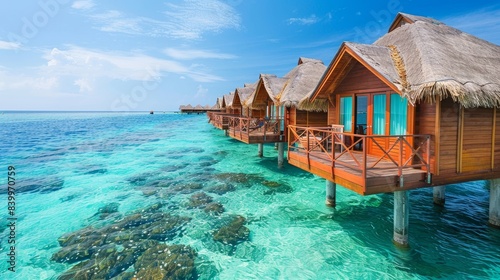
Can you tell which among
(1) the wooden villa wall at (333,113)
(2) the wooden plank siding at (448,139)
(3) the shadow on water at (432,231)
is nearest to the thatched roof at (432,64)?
(2) the wooden plank siding at (448,139)

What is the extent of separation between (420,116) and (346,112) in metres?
3.52

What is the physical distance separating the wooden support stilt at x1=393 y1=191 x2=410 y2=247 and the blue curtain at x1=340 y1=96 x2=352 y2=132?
3.94 meters

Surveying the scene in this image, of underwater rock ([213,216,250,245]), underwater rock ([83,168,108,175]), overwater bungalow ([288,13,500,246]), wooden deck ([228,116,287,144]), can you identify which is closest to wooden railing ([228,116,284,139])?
wooden deck ([228,116,287,144])

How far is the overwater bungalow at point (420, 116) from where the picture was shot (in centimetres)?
757

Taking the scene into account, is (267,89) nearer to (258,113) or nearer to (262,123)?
(262,123)

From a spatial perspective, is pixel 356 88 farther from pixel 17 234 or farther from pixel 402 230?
pixel 17 234

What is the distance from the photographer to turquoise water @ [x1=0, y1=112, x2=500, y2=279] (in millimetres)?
8164

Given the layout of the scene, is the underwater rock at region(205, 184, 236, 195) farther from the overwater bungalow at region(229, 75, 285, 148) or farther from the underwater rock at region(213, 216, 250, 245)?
the underwater rock at region(213, 216, 250, 245)

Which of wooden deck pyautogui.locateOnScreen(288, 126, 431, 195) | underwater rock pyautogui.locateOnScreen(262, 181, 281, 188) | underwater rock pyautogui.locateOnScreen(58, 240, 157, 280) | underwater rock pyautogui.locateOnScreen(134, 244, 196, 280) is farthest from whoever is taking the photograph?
underwater rock pyautogui.locateOnScreen(262, 181, 281, 188)

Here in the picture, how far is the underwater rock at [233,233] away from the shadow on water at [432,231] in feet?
13.0

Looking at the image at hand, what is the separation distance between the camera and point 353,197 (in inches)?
537

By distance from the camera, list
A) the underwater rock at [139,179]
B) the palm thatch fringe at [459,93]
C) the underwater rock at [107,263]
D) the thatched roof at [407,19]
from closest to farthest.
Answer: the palm thatch fringe at [459,93] → the underwater rock at [107,263] → the thatched roof at [407,19] → the underwater rock at [139,179]

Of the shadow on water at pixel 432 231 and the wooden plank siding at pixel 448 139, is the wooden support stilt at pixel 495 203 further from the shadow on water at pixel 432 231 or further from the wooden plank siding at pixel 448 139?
the wooden plank siding at pixel 448 139

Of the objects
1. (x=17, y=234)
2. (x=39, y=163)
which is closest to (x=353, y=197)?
(x=17, y=234)
